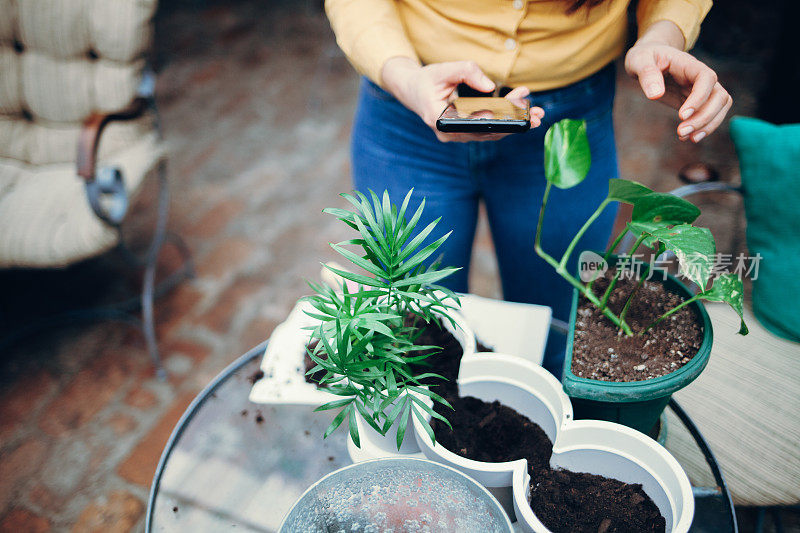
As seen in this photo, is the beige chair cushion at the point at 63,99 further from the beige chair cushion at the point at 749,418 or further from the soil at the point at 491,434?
the beige chair cushion at the point at 749,418

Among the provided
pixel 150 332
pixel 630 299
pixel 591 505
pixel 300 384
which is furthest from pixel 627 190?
pixel 150 332

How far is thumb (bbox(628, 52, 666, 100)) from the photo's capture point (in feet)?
2.41

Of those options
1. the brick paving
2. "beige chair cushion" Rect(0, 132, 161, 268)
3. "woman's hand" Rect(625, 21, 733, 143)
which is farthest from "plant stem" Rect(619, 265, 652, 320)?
"beige chair cushion" Rect(0, 132, 161, 268)

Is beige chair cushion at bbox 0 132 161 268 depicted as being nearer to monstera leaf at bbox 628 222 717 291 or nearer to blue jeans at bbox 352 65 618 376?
blue jeans at bbox 352 65 618 376

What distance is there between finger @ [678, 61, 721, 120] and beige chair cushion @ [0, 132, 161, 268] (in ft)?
4.94

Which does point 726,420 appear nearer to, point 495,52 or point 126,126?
point 495,52

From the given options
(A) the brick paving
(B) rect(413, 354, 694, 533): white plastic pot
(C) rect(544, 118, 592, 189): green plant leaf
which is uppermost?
(C) rect(544, 118, 592, 189): green plant leaf

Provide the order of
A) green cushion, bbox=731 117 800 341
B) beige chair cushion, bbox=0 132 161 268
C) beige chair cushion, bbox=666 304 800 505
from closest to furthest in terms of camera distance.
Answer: beige chair cushion, bbox=666 304 800 505
green cushion, bbox=731 117 800 341
beige chair cushion, bbox=0 132 161 268

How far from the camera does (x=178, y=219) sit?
237 cm

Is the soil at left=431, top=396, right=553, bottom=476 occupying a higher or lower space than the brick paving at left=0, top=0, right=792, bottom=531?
higher

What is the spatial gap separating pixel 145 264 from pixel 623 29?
1.65 m

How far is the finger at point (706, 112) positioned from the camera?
729 mm

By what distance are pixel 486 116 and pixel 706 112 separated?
292 mm

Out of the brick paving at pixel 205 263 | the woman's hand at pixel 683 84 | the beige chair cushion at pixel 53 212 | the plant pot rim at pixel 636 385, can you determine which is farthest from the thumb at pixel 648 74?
the beige chair cushion at pixel 53 212
